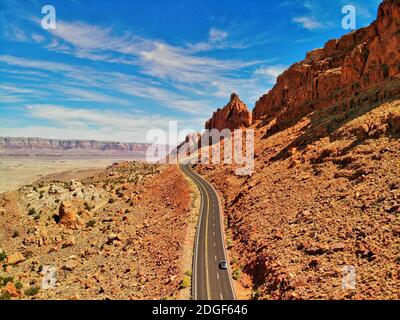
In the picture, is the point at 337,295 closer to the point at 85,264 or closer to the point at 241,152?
the point at 85,264

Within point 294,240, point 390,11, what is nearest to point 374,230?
point 294,240

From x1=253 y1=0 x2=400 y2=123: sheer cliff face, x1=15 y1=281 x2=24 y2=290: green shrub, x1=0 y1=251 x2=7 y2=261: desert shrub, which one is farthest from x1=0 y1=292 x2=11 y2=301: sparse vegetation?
x1=253 y1=0 x2=400 y2=123: sheer cliff face

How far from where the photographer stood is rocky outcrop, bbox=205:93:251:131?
15550cm

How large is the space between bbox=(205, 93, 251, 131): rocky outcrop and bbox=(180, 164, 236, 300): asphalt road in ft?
311

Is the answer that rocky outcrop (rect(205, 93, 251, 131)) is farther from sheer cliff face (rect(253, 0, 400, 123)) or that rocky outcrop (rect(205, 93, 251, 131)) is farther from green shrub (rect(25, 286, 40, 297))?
green shrub (rect(25, 286, 40, 297))

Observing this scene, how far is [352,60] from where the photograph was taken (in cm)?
8162

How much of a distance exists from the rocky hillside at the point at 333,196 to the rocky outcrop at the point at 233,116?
64.8 metres

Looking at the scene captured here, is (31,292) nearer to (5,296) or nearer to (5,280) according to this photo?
(5,296)

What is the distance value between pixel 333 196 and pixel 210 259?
19359mm

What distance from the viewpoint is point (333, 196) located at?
136 feet

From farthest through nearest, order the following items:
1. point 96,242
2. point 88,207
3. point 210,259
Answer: point 88,207, point 96,242, point 210,259

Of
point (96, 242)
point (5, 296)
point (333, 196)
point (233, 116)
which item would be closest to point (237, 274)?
point (333, 196)

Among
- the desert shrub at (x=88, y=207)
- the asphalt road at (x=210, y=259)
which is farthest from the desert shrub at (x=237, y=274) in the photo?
the desert shrub at (x=88, y=207)
